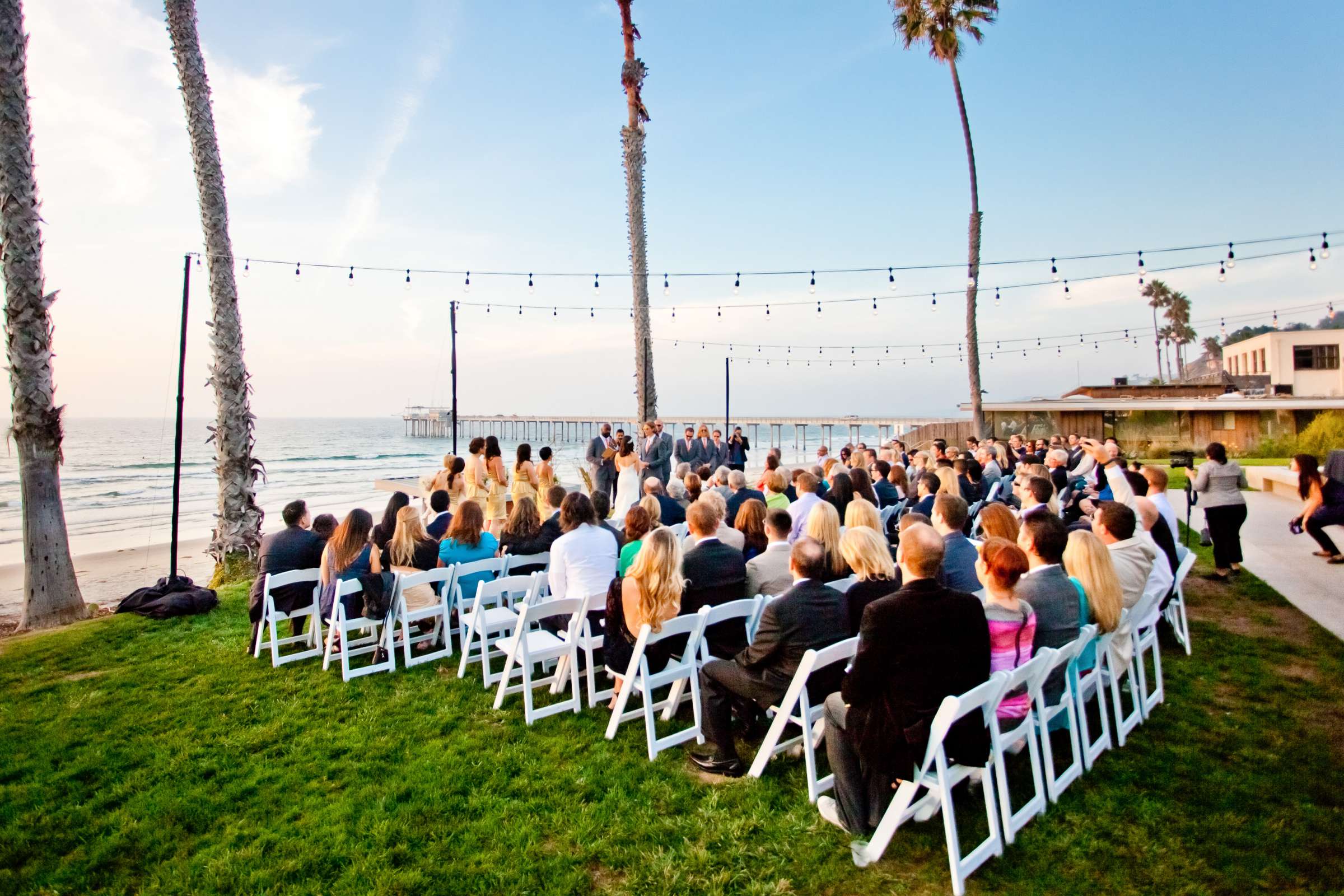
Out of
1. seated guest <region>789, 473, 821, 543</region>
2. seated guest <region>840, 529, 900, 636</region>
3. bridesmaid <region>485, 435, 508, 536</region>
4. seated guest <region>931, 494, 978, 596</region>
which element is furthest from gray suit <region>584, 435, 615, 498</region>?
seated guest <region>840, 529, 900, 636</region>

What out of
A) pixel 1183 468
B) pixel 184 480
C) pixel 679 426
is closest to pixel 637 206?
pixel 1183 468

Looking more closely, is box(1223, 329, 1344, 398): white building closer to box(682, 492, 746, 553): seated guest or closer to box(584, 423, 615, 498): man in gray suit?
box(584, 423, 615, 498): man in gray suit

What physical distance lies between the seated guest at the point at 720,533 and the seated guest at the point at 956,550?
1332 mm

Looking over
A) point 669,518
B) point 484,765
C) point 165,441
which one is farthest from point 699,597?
point 165,441

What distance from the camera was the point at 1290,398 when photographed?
21594 millimetres

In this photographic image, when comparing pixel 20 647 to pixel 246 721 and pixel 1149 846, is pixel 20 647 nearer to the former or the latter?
pixel 246 721

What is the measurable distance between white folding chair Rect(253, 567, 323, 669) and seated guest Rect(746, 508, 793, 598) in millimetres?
3384

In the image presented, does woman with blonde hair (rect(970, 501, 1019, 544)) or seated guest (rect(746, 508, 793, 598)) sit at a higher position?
woman with blonde hair (rect(970, 501, 1019, 544))

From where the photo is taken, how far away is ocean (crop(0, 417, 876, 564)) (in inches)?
736

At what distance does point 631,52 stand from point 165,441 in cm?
5535

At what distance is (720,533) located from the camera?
5.19m

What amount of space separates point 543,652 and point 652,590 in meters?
0.98

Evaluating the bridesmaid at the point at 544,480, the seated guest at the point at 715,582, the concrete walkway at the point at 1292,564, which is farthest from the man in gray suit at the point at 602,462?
the concrete walkway at the point at 1292,564

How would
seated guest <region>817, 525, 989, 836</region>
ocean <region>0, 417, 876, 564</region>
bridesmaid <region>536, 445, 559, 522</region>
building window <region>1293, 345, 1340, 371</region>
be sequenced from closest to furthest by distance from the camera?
seated guest <region>817, 525, 989, 836</region> < bridesmaid <region>536, 445, 559, 522</region> < ocean <region>0, 417, 876, 564</region> < building window <region>1293, 345, 1340, 371</region>
